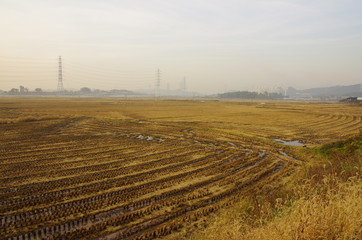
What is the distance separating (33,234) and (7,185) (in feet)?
13.9

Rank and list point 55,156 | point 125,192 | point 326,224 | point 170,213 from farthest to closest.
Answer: point 55,156, point 125,192, point 170,213, point 326,224

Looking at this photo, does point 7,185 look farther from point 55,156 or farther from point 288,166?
point 288,166

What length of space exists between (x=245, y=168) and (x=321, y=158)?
426 cm

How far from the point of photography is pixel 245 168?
39.7 feet

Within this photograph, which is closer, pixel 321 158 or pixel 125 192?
pixel 125 192

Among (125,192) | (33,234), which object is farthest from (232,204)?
(33,234)

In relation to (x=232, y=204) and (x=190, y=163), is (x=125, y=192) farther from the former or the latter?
(x=190, y=163)

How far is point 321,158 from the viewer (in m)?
12.9

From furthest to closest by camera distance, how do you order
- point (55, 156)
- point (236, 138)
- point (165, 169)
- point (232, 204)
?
point (236, 138) → point (55, 156) → point (165, 169) → point (232, 204)

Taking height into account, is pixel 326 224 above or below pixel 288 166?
above

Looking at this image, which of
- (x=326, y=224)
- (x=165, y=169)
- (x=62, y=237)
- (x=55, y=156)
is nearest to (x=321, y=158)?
(x=165, y=169)

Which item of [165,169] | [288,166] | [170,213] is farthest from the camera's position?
[288,166]

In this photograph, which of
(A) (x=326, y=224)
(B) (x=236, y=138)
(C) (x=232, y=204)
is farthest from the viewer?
(B) (x=236, y=138)

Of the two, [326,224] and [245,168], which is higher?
[326,224]
